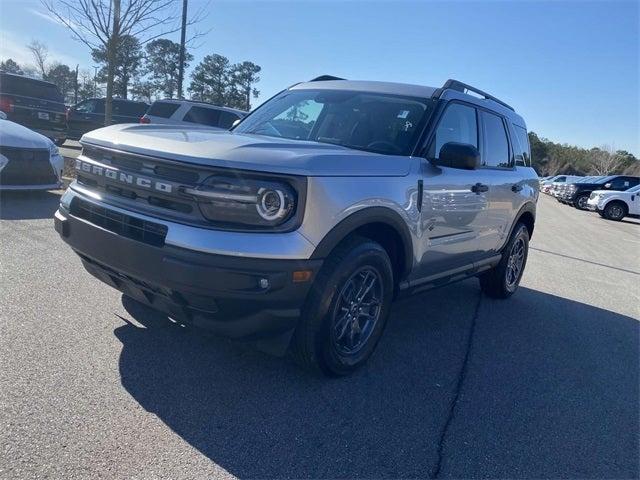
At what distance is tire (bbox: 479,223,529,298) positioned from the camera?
5996 millimetres

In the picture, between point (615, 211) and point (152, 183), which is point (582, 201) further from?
point (152, 183)

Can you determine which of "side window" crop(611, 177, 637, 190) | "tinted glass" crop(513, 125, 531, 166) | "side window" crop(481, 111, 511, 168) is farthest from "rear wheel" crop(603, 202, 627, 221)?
"side window" crop(481, 111, 511, 168)

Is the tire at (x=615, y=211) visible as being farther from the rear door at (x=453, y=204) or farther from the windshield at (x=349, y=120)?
the windshield at (x=349, y=120)

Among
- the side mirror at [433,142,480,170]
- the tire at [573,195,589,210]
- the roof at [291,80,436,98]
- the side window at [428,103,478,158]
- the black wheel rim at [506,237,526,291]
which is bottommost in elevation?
the tire at [573,195,589,210]

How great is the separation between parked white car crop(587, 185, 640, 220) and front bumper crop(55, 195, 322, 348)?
961 inches

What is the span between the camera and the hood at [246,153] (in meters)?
2.82

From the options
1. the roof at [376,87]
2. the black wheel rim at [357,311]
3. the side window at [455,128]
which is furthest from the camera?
the roof at [376,87]

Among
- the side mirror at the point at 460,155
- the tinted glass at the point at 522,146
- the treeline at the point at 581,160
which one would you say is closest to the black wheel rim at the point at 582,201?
the tinted glass at the point at 522,146

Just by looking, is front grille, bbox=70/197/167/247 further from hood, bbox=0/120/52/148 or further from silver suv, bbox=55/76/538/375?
hood, bbox=0/120/52/148

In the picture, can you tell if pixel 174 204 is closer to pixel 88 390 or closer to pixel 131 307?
pixel 88 390

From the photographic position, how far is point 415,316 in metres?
5.09

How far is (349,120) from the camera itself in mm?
4242

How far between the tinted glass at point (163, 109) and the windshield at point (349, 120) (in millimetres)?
10811

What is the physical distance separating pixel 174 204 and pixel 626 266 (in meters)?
9.85
